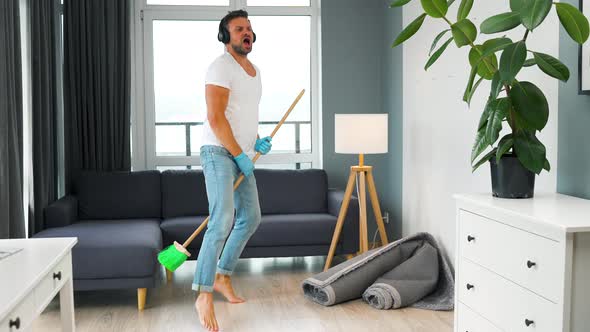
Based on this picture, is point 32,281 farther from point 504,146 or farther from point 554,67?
point 554,67

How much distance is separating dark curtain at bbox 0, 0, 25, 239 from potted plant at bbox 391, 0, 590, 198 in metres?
2.22

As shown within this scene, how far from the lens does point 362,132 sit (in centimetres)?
450

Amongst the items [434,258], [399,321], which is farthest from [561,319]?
[434,258]

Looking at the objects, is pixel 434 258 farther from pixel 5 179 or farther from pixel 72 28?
pixel 72 28

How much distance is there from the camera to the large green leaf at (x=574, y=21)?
7.87 feet

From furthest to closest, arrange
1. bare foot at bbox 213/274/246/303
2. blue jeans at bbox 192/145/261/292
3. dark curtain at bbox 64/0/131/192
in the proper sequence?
1. dark curtain at bbox 64/0/131/192
2. bare foot at bbox 213/274/246/303
3. blue jeans at bbox 192/145/261/292

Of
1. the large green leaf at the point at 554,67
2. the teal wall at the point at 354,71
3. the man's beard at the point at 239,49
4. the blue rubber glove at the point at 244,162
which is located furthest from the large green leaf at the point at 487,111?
the teal wall at the point at 354,71

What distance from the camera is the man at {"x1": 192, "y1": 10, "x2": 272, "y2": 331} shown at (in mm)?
3645

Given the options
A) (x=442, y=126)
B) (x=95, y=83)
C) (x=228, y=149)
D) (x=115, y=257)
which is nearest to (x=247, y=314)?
(x=115, y=257)

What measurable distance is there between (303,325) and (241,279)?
105 centimetres

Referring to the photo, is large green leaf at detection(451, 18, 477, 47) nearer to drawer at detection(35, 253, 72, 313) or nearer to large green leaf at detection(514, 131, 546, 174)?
large green leaf at detection(514, 131, 546, 174)

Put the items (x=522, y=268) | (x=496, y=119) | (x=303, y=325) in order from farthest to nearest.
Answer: (x=303, y=325) → (x=496, y=119) → (x=522, y=268)

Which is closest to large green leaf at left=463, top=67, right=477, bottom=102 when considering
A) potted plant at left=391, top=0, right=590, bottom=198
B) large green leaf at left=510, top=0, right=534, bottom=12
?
potted plant at left=391, top=0, right=590, bottom=198

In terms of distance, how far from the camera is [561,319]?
2.17 meters
